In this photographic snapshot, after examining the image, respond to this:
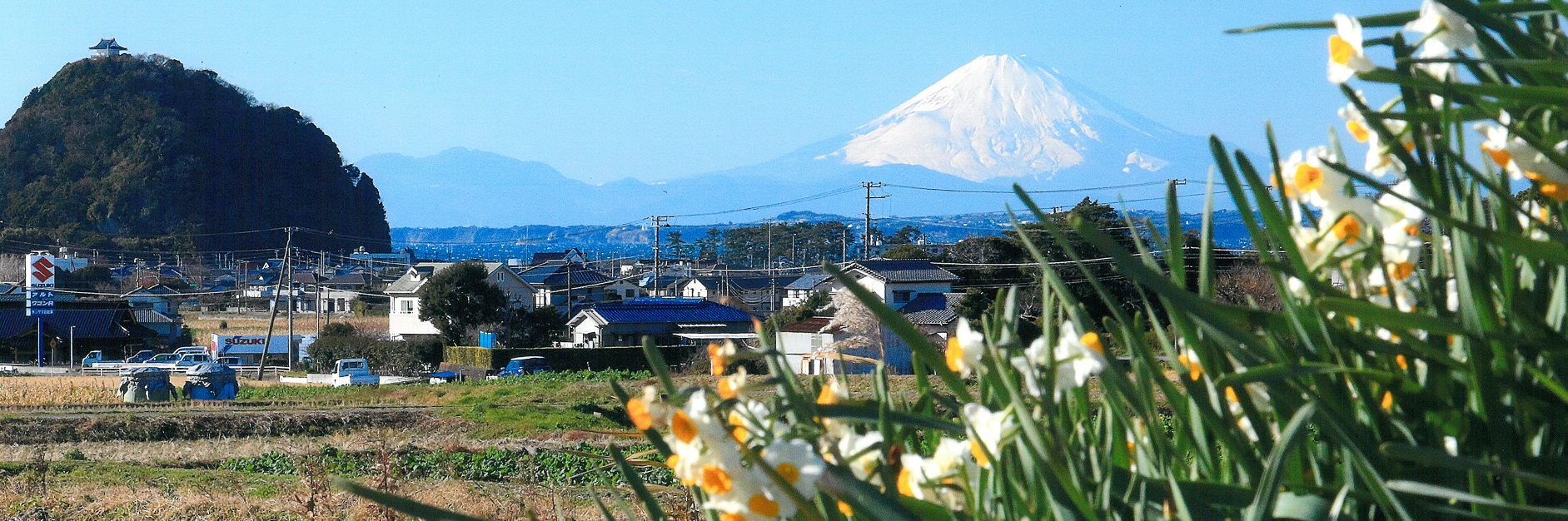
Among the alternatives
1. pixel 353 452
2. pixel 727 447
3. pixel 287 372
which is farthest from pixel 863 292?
pixel 287 372

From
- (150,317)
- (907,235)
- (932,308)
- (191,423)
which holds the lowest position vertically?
(150,317)

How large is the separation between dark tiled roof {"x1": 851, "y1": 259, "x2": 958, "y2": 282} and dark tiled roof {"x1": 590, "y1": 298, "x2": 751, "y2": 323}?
580 cm

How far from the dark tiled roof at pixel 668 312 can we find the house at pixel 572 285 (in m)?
8.34

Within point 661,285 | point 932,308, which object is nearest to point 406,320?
point 661,285

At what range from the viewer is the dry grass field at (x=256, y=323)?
50.7 meters

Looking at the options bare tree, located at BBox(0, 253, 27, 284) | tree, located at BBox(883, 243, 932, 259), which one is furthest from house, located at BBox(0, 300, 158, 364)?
tree, located at BBox(883, 243, 932, 259)

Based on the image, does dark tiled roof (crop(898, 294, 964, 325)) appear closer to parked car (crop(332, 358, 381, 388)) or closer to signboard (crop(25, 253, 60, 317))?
parked car (crop(332, 358, 381, 388))

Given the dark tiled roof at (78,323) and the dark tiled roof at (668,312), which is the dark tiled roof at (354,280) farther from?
the dark tiled roof at (668,312)

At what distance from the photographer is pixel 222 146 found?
102 meters

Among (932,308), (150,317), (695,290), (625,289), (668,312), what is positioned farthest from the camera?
(625,289)

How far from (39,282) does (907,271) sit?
2457 centimetres

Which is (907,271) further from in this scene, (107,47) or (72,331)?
(107,47)

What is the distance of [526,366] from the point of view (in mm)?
30391

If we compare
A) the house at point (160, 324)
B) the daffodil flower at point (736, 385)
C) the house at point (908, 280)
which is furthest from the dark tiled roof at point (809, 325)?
the daffodil flower at point (736, 385)
